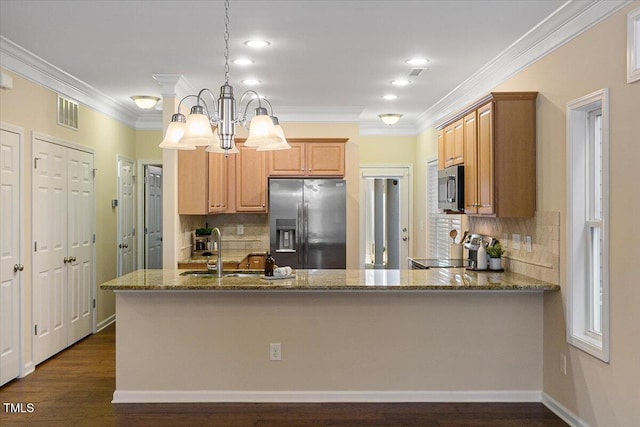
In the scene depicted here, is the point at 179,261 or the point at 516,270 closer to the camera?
the point at 516,270

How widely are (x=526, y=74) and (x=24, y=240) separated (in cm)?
430

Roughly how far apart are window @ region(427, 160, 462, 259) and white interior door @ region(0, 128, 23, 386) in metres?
4.62

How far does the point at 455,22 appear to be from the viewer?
153 inches

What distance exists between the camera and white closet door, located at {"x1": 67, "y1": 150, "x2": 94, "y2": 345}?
5762mm

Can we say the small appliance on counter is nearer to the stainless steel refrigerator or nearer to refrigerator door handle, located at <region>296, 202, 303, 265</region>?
the stainless steel refrigerator

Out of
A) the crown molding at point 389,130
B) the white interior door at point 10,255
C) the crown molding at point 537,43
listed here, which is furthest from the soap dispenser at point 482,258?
the crown molding at point 389,130

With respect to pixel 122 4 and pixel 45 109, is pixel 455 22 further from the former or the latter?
pixel 45 109

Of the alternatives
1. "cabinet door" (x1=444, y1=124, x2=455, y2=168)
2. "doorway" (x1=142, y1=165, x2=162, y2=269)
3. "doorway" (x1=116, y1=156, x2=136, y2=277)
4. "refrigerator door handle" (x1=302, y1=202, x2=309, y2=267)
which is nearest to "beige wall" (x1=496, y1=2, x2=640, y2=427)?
"cabinet door" (x1=444, y1=124, x2=455, y2=168)

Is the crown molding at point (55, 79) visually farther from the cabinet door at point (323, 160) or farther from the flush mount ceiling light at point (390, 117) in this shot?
the flush mount ceiling light at point (390, 117)

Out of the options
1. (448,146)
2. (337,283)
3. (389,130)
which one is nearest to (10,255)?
(337,283)

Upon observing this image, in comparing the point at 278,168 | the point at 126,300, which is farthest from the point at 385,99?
the point at 126,300

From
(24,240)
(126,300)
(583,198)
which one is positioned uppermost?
(583,198)

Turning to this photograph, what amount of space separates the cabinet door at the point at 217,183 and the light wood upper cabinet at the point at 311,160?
576 millimetres

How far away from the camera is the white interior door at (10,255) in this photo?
446 centimetres
